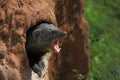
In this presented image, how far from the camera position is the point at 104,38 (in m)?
11.3

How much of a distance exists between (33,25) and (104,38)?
5792 millimetres

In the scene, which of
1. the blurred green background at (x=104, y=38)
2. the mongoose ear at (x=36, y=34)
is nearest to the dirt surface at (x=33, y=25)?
the mongoose ear at (x=36, y=34)

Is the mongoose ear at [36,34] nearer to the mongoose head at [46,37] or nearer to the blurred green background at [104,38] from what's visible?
the mongoose head at [46,37]

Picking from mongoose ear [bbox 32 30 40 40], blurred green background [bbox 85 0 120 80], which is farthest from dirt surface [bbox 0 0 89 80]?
blurred green background [bbox 85 0 120 80]

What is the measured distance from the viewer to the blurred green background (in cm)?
817

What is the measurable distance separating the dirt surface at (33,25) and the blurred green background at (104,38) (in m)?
0.53

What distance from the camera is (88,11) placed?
1278cm

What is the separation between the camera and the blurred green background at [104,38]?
8172mm

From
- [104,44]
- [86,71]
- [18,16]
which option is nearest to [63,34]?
[18,16]

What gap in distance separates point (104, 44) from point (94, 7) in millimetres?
3125

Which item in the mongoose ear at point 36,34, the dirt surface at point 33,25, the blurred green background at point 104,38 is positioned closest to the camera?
the dirt surface at point 33,25

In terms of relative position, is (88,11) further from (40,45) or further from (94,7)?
(40,45)

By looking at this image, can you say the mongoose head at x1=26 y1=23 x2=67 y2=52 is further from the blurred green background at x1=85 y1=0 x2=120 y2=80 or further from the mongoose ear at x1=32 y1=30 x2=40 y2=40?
the blurred green background at x1=85 y1=0 x2=120 y2=80

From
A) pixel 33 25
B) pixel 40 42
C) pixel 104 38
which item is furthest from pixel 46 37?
pixel 104 38
